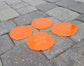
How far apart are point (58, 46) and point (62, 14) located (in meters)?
1.24

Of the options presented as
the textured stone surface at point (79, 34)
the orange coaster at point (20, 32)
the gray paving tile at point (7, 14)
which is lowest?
the gray paving tile at point (7, 14)

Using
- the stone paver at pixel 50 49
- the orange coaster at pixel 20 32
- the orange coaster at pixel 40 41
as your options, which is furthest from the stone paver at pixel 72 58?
the orange coaster at pixel 20 32

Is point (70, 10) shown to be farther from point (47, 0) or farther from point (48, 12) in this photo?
point (47, 0)

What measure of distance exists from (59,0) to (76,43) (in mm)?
2317

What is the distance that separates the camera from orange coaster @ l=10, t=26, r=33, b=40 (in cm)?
197

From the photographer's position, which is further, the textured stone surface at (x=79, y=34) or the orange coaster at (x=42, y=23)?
the orange coaster at (x=42, y=23)

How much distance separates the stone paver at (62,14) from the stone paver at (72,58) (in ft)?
3.26

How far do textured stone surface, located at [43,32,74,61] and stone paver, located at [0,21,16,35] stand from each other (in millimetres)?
1103

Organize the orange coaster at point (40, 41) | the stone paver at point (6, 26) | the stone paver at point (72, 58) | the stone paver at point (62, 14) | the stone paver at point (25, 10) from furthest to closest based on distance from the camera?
the stone paver at point (25, 10), the stone paver at point (62, 14), the stone paver at point (6, 26), the orange coaster at point (40, 41), the stone paver at point (72, 58)

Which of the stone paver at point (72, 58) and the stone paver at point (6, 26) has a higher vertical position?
the stone paver at point (72, 58)

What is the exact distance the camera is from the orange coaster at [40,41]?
5.55ft

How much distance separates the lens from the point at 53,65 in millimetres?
1406

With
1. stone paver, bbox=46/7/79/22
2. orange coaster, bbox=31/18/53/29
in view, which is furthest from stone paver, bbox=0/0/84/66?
orange coaster, bbox=31/18/53/29

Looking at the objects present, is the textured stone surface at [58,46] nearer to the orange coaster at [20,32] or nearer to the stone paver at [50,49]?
the stone paver at [50,49]
